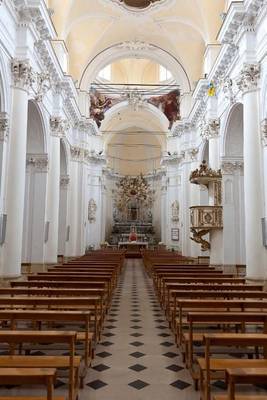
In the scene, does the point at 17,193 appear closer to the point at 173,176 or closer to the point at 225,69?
the point at 225,69

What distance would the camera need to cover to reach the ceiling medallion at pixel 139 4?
59.8 feet

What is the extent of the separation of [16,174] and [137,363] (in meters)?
7.18

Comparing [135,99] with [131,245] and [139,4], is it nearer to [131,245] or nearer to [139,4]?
[139,4]

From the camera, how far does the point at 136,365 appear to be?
16.0 ft

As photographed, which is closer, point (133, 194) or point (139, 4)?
point (139, 4)

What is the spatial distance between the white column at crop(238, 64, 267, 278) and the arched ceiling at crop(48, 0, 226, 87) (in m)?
7.27

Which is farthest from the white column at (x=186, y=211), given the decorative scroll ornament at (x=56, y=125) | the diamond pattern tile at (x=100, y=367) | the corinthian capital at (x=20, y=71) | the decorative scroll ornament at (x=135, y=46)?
the diamond pattern tile at (x=100, y=367)

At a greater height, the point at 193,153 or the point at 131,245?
the point at 193,153

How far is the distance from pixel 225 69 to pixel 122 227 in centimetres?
2409

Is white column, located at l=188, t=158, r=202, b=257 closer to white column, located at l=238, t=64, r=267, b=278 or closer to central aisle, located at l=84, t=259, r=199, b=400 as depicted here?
white column, located at l=238, t=64, r=267, b=278

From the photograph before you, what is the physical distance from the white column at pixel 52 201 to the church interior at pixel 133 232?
0.17 ft

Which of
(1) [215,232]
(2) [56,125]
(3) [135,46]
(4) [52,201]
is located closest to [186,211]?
(1) [215,232]

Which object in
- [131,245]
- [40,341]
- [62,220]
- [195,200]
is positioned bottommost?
[40,341]

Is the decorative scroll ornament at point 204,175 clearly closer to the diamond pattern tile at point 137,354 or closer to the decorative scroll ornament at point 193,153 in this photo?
the decorative scroll ornament at point 193,153
